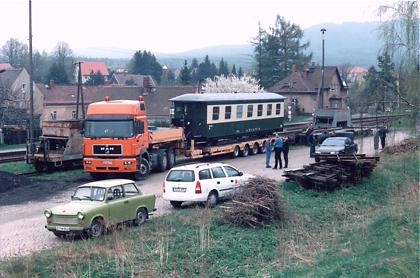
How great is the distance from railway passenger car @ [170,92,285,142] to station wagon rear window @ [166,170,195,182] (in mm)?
Result: 11568

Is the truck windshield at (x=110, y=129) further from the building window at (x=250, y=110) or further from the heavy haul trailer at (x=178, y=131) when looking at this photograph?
the building window at (x=250, y=110)

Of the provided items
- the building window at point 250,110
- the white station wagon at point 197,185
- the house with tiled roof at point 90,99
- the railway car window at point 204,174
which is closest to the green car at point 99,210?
the white station wagon at point 197,185

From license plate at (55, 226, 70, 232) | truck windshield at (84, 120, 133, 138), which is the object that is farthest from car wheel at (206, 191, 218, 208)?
truck windshield at (84, 120, 133, 138)

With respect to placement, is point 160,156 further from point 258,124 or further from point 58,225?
point 58,225

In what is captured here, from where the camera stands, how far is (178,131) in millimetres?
28781

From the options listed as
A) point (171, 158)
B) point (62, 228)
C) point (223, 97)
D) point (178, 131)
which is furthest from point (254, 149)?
point (62, 228)

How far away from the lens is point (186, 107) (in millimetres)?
30750

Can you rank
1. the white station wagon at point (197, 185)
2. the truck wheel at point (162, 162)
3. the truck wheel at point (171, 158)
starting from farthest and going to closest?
the truck wheel at point (171, 158) → the truck wheel at point (162, 162) → the white station wagon at point (197, 185)

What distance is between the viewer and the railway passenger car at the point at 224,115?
30.5m

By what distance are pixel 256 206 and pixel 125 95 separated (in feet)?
190

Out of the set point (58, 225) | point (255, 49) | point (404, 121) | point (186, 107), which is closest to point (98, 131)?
point (186, 107)

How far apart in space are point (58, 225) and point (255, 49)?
67.4 meters

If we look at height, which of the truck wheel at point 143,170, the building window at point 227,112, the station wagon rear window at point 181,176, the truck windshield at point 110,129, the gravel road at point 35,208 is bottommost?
the gravel road at point 35,208

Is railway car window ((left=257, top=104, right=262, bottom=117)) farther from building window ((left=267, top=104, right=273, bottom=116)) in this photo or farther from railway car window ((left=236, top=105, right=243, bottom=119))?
railway car window ((left=236, top=105, right=243, bottom=119))
